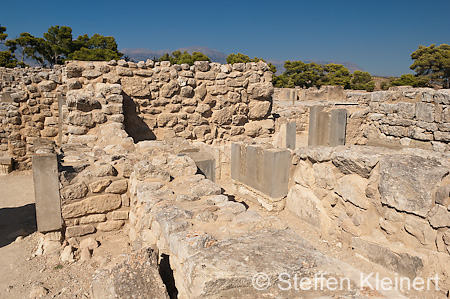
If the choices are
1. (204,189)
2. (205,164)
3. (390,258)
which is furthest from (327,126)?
(204,189)

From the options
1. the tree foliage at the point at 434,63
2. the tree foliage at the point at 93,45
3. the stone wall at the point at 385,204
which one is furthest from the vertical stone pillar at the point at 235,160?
the tree foliage at the point at 434,63

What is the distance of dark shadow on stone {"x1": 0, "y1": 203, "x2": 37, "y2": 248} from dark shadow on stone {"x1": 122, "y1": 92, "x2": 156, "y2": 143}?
235 cm

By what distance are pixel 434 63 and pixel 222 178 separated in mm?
31964

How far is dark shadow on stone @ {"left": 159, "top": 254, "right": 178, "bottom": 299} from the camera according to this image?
238cm

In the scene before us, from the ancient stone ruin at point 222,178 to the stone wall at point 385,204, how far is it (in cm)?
1

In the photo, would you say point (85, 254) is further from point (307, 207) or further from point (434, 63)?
point (434, 63)

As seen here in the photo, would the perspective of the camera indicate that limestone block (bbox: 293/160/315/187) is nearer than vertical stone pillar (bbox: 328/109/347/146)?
Yes

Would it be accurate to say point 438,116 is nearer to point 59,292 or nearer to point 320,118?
point 320,118

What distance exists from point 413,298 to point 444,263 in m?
0.44

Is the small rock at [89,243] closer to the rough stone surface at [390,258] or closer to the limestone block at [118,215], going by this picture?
the limestone block at [118,215]

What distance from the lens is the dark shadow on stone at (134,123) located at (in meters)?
6.56

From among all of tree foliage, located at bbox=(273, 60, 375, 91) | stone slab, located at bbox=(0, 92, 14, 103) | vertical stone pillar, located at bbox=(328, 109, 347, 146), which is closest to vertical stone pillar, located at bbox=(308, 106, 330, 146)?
vertical stone pillar, located at bbox=(328, 109, 347, 146)

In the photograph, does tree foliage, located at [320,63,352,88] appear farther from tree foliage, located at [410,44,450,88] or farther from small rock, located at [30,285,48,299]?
small rock, located at [30,285,48,299]

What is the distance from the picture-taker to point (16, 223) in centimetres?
477
